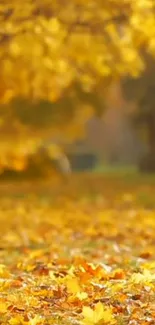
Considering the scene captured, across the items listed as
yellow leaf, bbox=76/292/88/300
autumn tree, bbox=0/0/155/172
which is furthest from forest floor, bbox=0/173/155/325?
autumn tree, bbox=0/0/155/172

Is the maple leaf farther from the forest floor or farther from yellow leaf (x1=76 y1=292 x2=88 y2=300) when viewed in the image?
yellow leaf (x1=76 y1=292 x2=88 y2=300)

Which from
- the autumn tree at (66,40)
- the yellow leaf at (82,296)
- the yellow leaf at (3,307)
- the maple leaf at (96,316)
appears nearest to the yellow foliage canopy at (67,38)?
the autumn tree at (66,40)

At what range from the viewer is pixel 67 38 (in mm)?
13516

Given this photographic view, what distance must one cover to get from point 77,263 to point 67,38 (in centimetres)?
591

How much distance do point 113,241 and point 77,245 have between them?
0.70m

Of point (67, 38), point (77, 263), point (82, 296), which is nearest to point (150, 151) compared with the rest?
point (67, 38)

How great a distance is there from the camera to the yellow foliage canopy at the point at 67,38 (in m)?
11.4

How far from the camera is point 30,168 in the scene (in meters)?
34.1

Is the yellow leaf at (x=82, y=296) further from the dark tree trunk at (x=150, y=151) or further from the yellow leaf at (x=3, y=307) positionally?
the dark tree trunk at (x=150, y=151)

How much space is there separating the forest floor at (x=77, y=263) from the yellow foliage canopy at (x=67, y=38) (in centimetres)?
253

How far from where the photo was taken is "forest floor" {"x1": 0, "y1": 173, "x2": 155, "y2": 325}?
6.16m

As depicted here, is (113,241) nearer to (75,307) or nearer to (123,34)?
(123,34)

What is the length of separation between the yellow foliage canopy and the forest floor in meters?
2.53

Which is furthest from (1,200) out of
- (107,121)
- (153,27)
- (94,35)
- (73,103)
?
(107,121)
